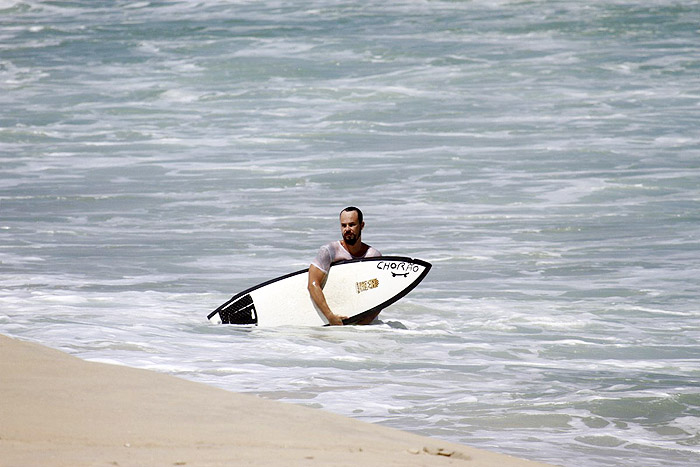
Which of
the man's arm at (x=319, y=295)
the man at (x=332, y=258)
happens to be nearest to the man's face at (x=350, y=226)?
the man at (x=332, y=258)

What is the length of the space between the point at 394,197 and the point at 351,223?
793 centimetres

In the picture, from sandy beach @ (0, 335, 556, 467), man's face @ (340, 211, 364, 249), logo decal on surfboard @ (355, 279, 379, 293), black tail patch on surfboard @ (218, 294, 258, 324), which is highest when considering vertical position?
man's face @ (340, 211, 364, 249)

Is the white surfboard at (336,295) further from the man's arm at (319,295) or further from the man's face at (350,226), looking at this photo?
the man's face at (350,226)

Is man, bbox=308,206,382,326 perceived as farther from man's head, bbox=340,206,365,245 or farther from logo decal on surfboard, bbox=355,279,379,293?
logo decal on surfboard, bbox=355,279,379,293

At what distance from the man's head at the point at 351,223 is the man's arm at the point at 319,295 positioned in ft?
Result: 1.22

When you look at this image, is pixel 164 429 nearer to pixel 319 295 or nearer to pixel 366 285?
pixel 319 295

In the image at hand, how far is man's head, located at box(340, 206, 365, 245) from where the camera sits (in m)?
9.04

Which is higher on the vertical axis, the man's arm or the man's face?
the man's face

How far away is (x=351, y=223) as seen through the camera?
9141 millimetres

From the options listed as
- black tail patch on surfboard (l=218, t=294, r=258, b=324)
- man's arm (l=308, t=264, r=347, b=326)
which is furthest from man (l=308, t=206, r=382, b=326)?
black tail patch on surfboard (l=218, t=294, r=258, b=324)

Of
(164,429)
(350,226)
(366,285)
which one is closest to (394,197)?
(366,285)

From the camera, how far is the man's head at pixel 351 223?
904 centimetres

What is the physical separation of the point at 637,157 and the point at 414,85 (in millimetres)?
8297

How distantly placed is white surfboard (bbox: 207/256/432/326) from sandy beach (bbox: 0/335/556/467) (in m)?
3.87
